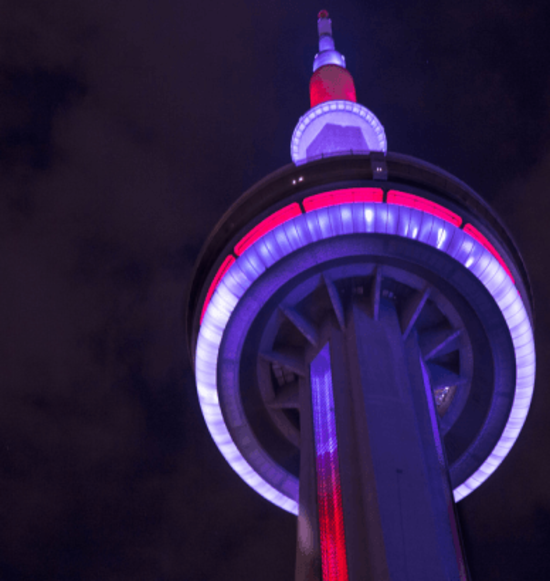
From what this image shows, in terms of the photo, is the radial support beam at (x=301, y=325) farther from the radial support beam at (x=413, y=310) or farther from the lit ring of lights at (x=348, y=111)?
the lit ring of lights at (x=348, y=111)

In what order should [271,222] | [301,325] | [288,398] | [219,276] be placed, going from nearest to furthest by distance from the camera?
[271,222] < [219,276] < [301,325] < [288,398]

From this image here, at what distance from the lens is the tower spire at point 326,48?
36.0 meters

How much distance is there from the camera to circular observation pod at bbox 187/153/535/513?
20172 mm

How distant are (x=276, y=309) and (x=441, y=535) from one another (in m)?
10.3

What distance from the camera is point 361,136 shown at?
2853cm

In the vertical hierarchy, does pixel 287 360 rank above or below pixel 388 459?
above

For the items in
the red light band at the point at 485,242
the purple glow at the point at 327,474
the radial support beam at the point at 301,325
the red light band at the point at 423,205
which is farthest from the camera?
the radial support beam at the point at 301,325

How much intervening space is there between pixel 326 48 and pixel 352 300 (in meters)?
24.5

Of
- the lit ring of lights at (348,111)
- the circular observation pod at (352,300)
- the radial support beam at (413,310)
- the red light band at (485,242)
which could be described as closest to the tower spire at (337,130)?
the lit ring of lights at (348,111)

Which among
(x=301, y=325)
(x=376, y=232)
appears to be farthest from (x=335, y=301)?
(x=376, y=232)

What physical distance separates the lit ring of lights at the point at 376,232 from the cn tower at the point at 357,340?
0.17 ft

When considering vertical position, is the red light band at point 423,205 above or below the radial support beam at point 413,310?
above

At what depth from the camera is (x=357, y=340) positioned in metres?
19.9

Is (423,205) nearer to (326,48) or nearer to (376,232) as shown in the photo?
(376,232)
